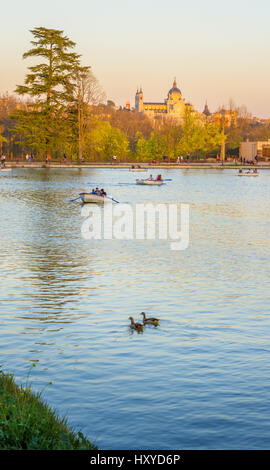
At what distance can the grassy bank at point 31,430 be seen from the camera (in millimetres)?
8719

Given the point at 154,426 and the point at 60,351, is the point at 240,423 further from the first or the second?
the point at 60,351

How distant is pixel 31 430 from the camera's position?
8.94 meters

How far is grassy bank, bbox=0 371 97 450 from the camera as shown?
8719 mm

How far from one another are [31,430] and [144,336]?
26.2 feet

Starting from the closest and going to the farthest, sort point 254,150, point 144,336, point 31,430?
point 31,430
point 144,336
point 254,150

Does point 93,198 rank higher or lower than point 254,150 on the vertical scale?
lower

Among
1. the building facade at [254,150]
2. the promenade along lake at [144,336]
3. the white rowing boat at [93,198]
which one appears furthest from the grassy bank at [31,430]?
the building facade at [254,150]

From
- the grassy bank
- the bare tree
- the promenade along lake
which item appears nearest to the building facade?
the bare tree

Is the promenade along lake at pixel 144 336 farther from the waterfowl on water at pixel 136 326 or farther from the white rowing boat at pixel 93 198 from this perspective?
the white rowing boat at pixel 93 198

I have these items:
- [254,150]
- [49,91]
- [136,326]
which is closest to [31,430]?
[136,326]

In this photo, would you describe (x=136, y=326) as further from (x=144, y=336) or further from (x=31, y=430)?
(x=31, y=430)

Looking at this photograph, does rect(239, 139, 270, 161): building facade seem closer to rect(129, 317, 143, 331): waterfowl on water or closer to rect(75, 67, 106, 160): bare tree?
rect(75, 67, 106, 160): bare tree

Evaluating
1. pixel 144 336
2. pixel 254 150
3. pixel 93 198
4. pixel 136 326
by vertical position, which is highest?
pixel 254 150

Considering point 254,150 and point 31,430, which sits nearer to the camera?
point 31,430
